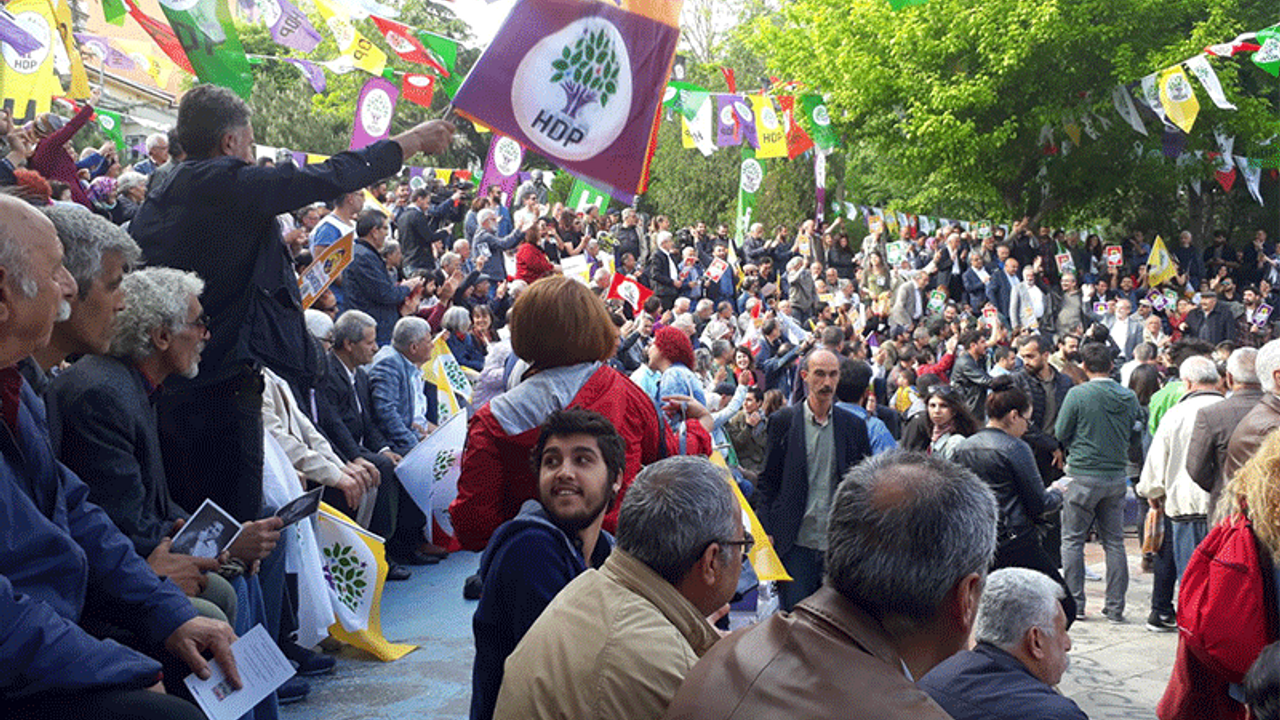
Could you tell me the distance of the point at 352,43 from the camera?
60.3 feet

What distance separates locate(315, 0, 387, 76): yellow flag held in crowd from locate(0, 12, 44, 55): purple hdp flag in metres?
5.47

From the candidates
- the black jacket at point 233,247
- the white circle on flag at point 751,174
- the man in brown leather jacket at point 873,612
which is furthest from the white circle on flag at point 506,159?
the man in brown leather jacket at point 873,612

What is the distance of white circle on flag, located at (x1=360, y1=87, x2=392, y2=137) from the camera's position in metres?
18.9

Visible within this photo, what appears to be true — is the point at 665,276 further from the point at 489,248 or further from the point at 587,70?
the point at 587,70

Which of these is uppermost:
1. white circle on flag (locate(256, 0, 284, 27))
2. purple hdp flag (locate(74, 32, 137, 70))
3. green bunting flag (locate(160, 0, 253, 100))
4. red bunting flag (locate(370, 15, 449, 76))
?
purple hdp flag (locate(74, 32, 137, 70))

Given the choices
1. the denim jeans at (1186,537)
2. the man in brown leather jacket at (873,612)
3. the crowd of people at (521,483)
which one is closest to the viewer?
the man in brown leather jacket at (873,612)

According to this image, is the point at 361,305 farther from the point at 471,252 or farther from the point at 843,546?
the point at 843,546

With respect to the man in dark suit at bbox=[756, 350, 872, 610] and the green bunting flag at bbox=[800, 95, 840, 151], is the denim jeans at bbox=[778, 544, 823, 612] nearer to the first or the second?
the man in dark suit at bbox=[756, 350, 872, 610]

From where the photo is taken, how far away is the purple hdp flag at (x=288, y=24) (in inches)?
632

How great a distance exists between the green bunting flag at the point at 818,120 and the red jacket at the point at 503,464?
2279 centimetres

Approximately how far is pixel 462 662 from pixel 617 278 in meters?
7.95

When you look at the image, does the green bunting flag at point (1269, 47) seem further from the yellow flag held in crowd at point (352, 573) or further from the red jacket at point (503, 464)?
the red jacket at point (503, 464)

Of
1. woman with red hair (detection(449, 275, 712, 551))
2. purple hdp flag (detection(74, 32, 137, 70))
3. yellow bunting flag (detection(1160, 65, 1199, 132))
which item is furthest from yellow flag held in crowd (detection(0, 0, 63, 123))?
yellow bunting flag (detection(1160, 65, 1199, 132))

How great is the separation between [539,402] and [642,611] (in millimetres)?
1328
